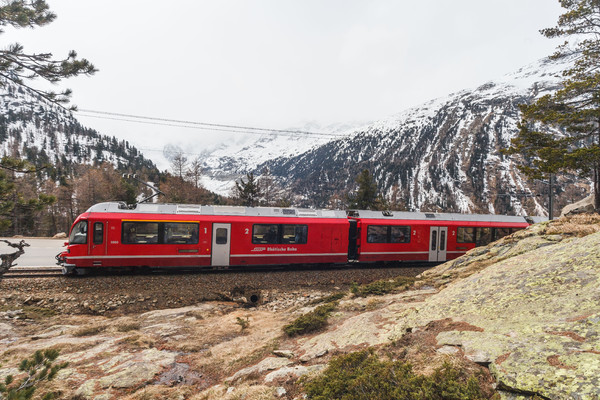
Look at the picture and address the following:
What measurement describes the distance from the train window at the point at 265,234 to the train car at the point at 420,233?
4.58m

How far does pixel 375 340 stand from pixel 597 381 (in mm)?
2751

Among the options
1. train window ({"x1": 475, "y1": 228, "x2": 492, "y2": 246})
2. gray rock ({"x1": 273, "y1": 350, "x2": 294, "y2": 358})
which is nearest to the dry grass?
gray rock ({"x1": 273, "y1": 350, "x2": 294, "y2": 358})

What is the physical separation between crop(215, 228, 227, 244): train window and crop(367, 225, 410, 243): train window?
26.0 ft

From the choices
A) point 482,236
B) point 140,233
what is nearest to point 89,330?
point 140,233

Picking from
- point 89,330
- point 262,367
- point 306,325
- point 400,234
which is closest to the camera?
point 262,367

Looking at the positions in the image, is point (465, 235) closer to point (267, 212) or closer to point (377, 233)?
point (377, 233)

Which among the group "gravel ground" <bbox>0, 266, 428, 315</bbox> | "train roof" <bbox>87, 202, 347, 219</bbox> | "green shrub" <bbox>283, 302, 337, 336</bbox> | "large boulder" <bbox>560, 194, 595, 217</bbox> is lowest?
"gravel ground" <bbox>0, 266, 428, 315</bbox>

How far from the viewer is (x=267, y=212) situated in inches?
600

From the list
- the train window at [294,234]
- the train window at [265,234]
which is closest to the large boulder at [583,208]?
the train window at [294,234]

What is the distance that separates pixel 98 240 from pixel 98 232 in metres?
0.35

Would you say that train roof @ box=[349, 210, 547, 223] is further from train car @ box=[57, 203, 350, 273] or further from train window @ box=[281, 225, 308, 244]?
train window @ box=[281, 225, 308, 244]

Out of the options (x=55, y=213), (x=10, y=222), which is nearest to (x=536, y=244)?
(x=10, y=222)

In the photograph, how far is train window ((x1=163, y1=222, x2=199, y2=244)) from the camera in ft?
44.5

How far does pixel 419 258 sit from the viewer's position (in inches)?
695
